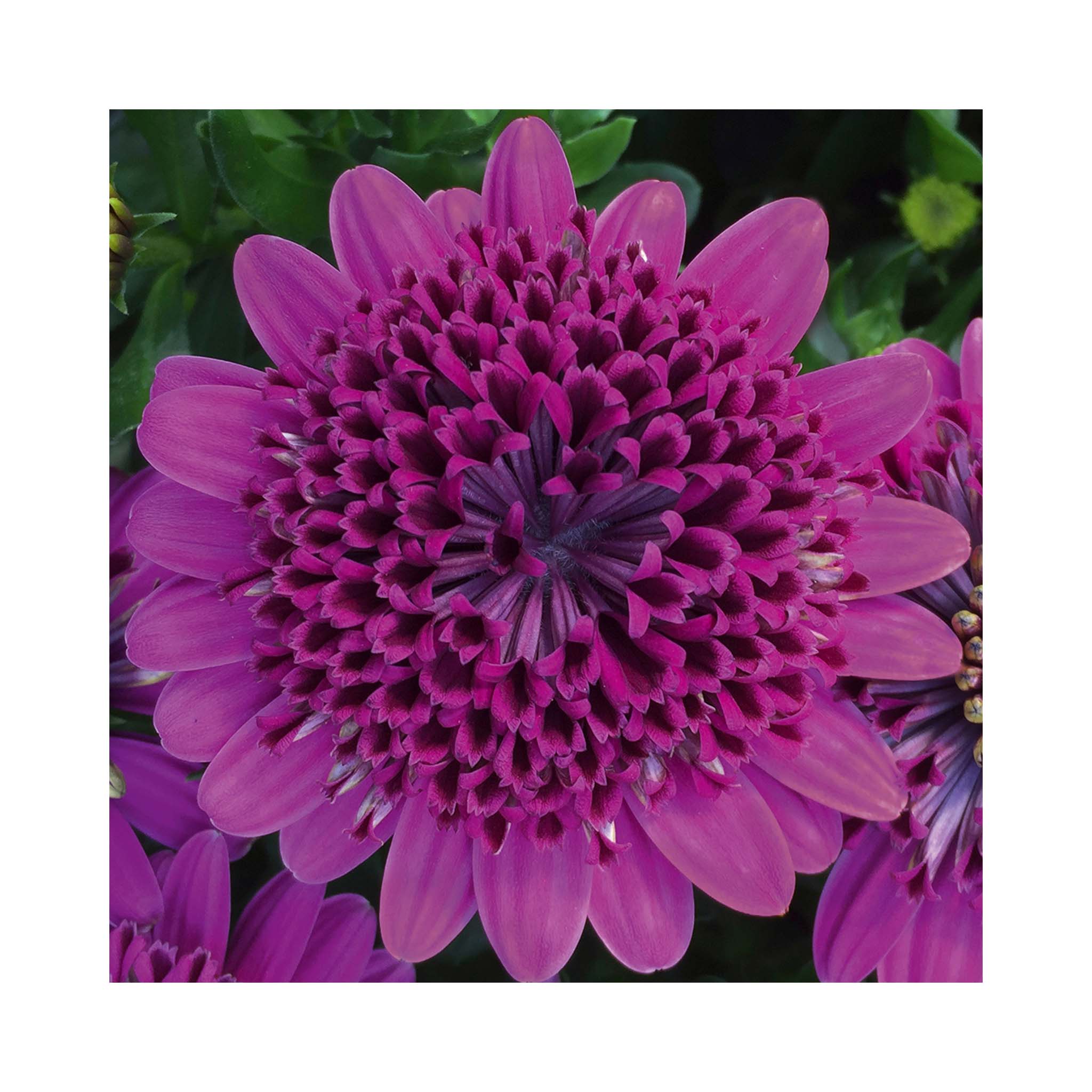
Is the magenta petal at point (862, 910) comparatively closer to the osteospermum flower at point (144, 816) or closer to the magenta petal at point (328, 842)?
the magenta petal at point (328, 842)

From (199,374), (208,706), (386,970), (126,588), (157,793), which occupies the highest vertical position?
(199,374)

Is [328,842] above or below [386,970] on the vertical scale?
above

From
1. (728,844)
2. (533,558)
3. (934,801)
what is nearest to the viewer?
(533,558)

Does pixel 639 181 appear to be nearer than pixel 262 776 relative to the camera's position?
A: No

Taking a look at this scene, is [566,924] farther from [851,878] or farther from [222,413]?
[222,413]

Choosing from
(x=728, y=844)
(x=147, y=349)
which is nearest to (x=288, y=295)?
(x=147, y=349)

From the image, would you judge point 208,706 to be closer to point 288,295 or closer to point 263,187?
point 288,295

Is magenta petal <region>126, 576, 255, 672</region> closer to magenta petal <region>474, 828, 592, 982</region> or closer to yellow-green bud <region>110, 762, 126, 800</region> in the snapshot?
yellow-green bud <region>110, 762, 126, 800</region>

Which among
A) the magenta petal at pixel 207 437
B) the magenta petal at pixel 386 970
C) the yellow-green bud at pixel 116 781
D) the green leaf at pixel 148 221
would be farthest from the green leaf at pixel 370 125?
the magenta petal at pixel 386 970

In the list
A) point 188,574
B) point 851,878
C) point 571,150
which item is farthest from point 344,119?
point 851,878
